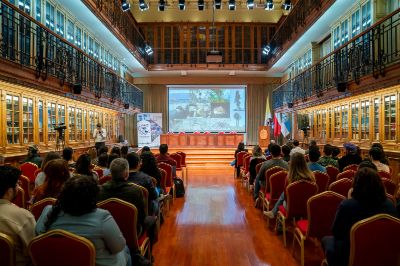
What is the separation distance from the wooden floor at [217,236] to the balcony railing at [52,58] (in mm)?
4298

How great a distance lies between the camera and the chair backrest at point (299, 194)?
4.27 m

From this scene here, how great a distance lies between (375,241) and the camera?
8.32ft

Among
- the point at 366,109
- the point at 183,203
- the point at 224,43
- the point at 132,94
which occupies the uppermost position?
the point at 224,43

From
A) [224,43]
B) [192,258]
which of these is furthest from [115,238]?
[224,43]

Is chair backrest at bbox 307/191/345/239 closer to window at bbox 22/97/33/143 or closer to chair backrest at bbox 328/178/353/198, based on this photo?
chair backrest at bbox 328/178/353/198

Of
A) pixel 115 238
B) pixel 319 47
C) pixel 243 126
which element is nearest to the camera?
pixel 115 238

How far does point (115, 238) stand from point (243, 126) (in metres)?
Result: 19.8

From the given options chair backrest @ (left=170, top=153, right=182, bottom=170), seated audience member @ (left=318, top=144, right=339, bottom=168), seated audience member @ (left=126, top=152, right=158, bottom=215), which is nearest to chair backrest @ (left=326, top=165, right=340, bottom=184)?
seated audience member @ (left=318, top=144, right=339, bottom=168)

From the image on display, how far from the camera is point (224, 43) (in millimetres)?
20484

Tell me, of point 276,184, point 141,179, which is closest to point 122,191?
point 141,179

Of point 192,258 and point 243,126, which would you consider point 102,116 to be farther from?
point 192,258

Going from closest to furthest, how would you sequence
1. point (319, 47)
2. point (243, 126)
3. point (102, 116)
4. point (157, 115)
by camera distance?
1. point (319, 47)
2. point (102, 116)
3. point (157, 115)
4. point (243, 126)

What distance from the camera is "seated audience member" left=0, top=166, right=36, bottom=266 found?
2.30 m

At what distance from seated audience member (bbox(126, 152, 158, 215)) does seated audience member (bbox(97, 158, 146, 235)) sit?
724mm
